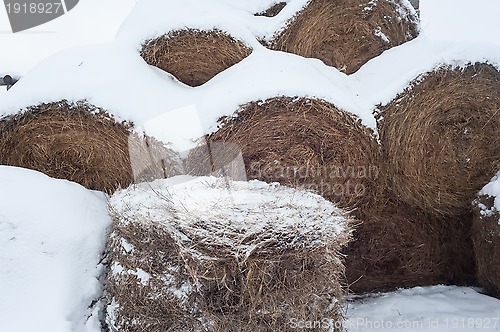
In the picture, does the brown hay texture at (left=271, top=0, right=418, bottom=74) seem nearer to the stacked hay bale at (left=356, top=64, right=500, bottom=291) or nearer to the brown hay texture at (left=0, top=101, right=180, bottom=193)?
the stacked hay bale at (left=356, top=64, right=500, bottom=291)

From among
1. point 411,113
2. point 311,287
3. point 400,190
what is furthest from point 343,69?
point 311,287

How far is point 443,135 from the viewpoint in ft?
11.1

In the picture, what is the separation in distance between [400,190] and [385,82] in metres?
0.83

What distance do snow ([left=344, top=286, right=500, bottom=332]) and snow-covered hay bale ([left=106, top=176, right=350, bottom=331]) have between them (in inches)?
28.6

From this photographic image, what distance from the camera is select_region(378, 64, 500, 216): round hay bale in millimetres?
3309

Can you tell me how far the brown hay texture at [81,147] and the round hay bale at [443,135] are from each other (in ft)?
5.18

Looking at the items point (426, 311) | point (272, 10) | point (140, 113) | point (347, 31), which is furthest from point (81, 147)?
A: point (272, 10)

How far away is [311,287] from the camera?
2.35m

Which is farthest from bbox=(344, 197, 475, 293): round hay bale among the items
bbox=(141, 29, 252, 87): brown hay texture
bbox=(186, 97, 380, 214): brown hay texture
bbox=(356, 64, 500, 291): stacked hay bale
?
bbox=(141, 29, 252, 87): brown hay texture

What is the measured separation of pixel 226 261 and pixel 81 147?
1.66 m

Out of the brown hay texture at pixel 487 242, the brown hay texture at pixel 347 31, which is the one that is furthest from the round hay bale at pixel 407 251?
the brown hay texture at pixel 347 31

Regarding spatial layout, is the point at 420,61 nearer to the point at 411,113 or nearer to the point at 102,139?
the point at 411,113

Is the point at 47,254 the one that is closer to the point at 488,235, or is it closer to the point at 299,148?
the point at 299,148

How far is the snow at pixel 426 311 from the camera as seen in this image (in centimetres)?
304
